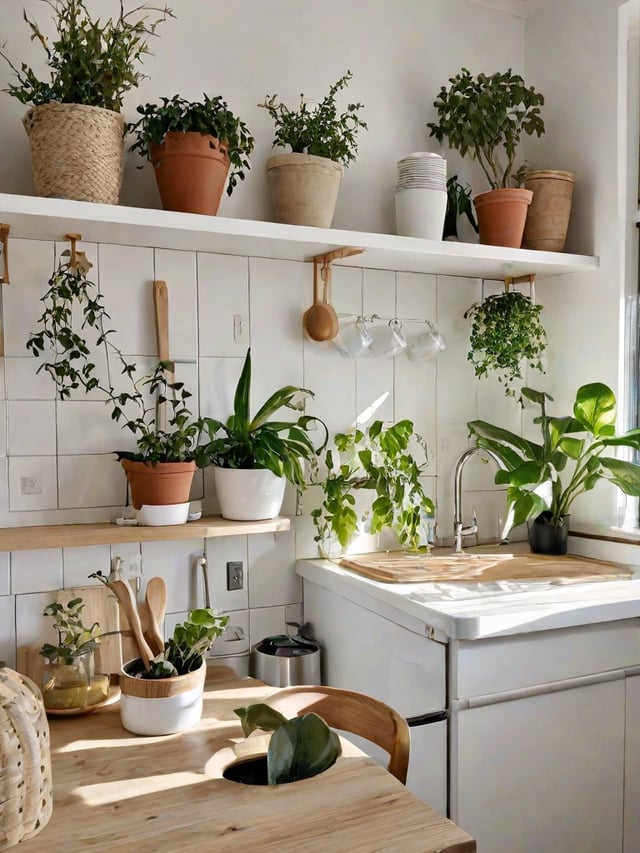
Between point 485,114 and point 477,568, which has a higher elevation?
point 485,114


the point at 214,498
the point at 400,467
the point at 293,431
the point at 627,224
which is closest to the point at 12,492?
the point at 214,498

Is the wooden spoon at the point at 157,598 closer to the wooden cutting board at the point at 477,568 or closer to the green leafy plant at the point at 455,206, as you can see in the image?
the wooden cutting board at the point at 477,568

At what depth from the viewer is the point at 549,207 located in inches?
93.0

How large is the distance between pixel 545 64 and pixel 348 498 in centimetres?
156

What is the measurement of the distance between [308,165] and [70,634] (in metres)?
1.29

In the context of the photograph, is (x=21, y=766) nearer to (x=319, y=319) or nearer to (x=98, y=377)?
(x=98, y=377)

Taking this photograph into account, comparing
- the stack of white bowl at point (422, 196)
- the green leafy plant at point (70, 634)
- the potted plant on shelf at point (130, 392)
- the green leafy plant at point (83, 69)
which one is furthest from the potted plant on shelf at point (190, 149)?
the green leafy plant at point (70, 634)

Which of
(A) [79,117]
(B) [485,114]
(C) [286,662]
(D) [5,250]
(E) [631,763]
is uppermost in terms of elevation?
(B) [485,114]

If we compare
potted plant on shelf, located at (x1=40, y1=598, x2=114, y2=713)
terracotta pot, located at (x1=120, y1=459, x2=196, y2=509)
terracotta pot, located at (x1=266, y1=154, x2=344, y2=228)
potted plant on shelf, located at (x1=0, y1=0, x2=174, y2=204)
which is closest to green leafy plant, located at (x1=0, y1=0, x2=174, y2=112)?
potted plant on shelf, located at (x1=0, y1=0, x2=174, y2=204)

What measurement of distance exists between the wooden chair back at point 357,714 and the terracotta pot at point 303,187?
1.17 m

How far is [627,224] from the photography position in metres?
2.33

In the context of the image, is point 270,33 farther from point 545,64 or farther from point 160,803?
point 160,803

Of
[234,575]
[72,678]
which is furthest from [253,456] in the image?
[72,678]

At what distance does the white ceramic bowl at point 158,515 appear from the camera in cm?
184
